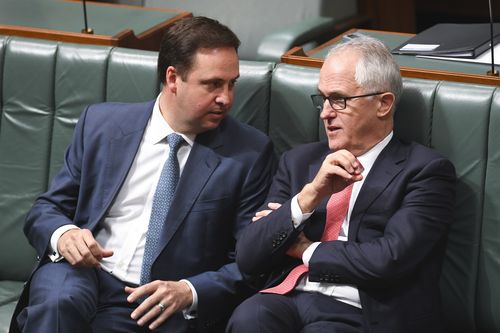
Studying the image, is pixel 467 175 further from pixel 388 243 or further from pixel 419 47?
pixel 419 47

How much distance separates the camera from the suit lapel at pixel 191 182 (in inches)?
90.0

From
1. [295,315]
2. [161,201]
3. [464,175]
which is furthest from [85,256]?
[464,175]

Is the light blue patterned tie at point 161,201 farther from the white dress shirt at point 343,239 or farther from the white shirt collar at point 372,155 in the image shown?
the white shirt collar at point 372,155

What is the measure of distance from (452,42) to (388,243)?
738mm

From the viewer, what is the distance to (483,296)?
2.25 m

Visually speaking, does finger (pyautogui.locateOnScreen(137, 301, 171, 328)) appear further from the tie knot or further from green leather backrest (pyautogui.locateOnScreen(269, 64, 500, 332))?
green leather backrest (pyautogui.locateOnScreen(269, 64, 500, 332))

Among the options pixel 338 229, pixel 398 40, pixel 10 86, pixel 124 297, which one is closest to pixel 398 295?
pixel 338 229

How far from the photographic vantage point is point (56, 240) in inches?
89.7

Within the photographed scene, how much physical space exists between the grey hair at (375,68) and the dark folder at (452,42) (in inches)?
13.0

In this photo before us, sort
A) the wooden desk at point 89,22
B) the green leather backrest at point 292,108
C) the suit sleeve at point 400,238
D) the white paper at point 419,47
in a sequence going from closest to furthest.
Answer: the suit sleeve at point 400,238 → the green leather backrest at point 292,108 → the white paper at point 419,47 → the wooden desk at point 89,22

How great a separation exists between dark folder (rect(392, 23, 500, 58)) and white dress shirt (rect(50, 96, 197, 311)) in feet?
2.07

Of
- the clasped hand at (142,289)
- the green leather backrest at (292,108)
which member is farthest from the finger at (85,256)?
the green leather backrest at (292,108)

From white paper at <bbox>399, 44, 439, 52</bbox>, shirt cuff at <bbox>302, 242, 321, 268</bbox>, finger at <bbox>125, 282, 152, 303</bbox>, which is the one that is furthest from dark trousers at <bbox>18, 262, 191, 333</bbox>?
white paper at <bbox>399, 44, 439, 52</bbox>

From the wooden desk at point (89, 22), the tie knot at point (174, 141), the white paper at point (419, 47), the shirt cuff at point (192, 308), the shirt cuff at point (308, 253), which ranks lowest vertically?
the shirt cuff at point (192, 308)
